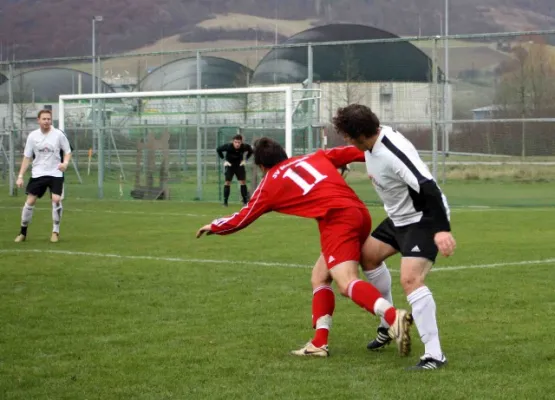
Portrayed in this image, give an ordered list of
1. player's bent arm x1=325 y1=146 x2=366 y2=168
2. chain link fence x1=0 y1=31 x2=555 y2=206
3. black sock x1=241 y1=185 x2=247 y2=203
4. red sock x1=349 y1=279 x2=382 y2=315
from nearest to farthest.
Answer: red sock x1=349 y1=279 x2=382 y2=315
player's bent arm x1=325 y1=146 x2=366 y2=168
black sock x1=241 y1=185 x2=247 y2=203
chain link fence x1=0 y1=31 x2=555 y2=206

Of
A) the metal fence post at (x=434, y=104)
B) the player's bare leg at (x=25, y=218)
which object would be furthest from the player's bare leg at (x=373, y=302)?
the metal fence post at (x=434, y=104)

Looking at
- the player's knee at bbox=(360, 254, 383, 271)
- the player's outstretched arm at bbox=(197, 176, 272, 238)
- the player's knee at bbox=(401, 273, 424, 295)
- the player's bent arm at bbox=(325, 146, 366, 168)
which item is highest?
the player's bent arm at bbox=(325, 146, 366, 168)

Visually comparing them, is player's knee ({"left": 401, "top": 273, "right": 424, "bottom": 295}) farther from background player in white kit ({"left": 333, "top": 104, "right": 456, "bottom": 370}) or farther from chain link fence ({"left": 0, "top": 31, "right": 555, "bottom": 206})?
chain link fence ({"left": 0, "top": 31, "right": 555, "bottom": 206})

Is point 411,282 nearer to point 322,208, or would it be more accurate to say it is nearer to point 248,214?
point 322,208

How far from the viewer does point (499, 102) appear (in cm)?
2688

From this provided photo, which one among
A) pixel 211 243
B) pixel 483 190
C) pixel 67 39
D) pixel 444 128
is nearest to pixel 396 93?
pixel 444 128

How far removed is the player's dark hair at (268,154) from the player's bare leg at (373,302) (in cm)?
90

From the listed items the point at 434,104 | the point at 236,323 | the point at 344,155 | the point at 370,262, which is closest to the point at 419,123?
the point at 434,104

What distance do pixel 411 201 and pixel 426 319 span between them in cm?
82

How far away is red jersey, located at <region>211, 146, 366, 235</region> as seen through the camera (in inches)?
322

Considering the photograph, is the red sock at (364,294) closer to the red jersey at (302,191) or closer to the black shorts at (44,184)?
the red jersey at (302,191)

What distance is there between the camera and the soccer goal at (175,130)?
28297mm

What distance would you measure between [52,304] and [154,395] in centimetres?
408

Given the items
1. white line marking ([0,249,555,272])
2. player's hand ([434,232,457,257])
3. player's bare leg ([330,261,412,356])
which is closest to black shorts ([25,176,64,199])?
white line marking ([0,249,555,272])
